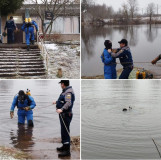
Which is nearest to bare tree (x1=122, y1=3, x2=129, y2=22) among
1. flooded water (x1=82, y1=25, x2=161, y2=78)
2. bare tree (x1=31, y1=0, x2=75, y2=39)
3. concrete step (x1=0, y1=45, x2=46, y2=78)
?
flooded water (x1=82, y1=25, x2=161, y2=78)

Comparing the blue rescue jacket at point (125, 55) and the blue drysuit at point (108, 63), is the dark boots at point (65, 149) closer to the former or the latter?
the blue drysuit at point (108, 63)

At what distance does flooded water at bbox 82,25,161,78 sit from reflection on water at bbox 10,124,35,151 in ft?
22.6

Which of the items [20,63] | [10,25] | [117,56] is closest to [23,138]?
[117,56]

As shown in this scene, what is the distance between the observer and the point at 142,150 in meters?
8.84

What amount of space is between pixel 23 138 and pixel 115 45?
1833cm

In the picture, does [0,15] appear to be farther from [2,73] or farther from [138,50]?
[138,50]

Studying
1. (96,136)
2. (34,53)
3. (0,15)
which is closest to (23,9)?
(0,15)

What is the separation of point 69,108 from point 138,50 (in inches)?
820

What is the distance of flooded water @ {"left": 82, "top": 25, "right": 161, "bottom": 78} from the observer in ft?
59.5

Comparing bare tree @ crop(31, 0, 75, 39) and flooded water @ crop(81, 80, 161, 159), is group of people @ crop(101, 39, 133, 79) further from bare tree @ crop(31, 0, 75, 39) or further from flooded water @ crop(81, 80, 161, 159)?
bare tree @ crop(31, 0, 75, 39)

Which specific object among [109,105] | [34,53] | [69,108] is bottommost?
[109,105]

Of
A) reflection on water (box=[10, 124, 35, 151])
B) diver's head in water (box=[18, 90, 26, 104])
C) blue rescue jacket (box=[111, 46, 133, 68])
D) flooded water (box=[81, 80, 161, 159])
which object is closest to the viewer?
reflection on water (box=[10, 124, 35, 151])

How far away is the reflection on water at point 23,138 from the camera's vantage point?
736cm

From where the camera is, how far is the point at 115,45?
25641mm
